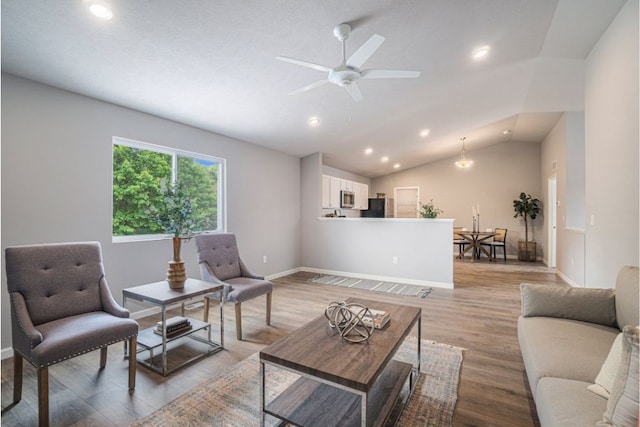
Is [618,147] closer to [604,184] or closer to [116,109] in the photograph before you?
[604,184]

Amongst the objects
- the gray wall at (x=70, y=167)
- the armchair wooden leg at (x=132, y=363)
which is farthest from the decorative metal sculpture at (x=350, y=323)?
the gray wall at (x=70, y=167)

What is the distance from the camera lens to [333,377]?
133 cm

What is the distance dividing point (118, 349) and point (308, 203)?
4151 millimetres

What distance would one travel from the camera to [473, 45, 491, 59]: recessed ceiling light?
3264 millimetres

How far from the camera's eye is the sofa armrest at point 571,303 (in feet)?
6.52

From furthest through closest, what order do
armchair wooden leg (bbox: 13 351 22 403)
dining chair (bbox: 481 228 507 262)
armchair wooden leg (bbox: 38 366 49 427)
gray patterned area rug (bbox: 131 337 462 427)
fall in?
dining chair (bbox: 481 228 507 262), armchair wooden leg (bbox: 13 351 22 403), gray patterned area rug (bbox: 131 337 462 427), armchair wooden leg (bbox: 38 366 49 427)

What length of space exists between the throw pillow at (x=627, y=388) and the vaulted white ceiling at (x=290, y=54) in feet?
8.33

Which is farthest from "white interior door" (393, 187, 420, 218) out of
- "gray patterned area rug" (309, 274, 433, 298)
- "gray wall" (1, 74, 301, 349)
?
"gray wall" (1, 74, 301, 349)

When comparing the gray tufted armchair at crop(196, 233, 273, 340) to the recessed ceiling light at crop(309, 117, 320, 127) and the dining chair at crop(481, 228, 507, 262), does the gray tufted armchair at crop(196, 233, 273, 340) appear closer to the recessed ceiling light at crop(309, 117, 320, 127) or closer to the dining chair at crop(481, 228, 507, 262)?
the recessed ceiling light at crop(309, 117, 320, 127)

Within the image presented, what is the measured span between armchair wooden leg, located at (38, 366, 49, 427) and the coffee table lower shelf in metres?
1.21

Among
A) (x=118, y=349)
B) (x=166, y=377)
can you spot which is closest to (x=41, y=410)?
(x=166, y=377)

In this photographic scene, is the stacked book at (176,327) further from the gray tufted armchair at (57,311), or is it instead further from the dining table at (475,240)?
the dining table at (475,240)

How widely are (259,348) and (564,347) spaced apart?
222 centimetres

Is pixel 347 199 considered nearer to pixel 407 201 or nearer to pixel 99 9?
pixel 407 201
